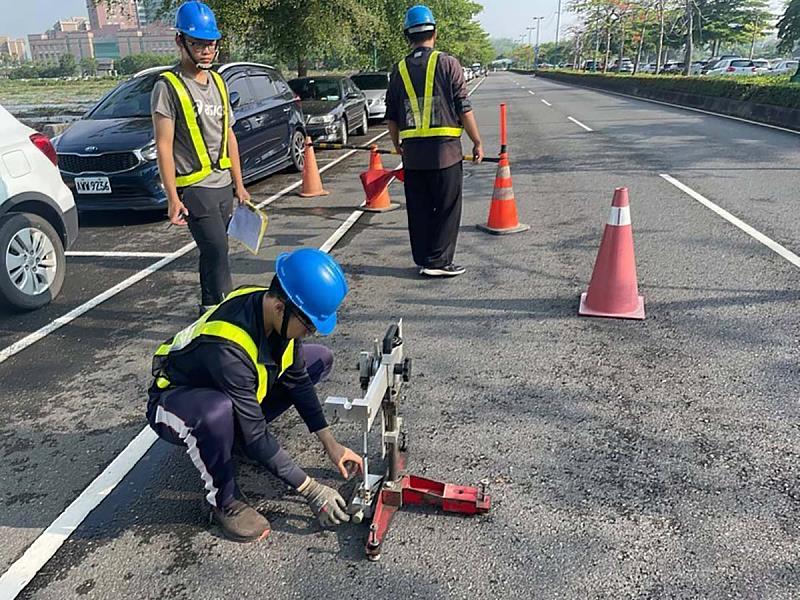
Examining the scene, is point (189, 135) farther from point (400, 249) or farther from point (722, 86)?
point (722, 86)

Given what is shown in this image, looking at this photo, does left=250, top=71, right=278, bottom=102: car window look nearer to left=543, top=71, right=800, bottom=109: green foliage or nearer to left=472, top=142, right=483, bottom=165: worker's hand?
left=472, top=142, right=483, bottom=165: worker's hand

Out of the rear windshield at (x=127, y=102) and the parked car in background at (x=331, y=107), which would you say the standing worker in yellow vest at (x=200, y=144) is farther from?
the parked car in background at (x=331, y=107)

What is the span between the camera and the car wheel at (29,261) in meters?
4.63

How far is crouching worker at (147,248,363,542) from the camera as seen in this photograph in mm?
2262

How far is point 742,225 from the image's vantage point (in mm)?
6410

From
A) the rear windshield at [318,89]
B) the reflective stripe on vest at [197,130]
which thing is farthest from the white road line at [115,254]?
the rear windshield at [318,89]

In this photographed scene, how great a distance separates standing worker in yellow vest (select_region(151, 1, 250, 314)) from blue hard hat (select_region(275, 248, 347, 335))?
1866mm

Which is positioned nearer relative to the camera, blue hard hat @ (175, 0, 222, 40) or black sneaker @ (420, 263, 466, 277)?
Answer: blue hard hat @ (175, 0, 222, 40)

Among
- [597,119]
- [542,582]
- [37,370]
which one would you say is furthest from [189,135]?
[597,119]

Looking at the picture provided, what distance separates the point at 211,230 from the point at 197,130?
2.01 feet

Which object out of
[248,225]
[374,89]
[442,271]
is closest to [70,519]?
[248,225]

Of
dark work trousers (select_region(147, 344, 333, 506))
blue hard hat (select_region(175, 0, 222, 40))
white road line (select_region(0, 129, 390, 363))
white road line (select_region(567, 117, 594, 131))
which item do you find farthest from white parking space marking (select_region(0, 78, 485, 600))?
white road line (select_region(567, 117, 594, 131))

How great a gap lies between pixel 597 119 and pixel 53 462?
16.9 m

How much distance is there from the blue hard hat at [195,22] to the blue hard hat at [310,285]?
198 cm
